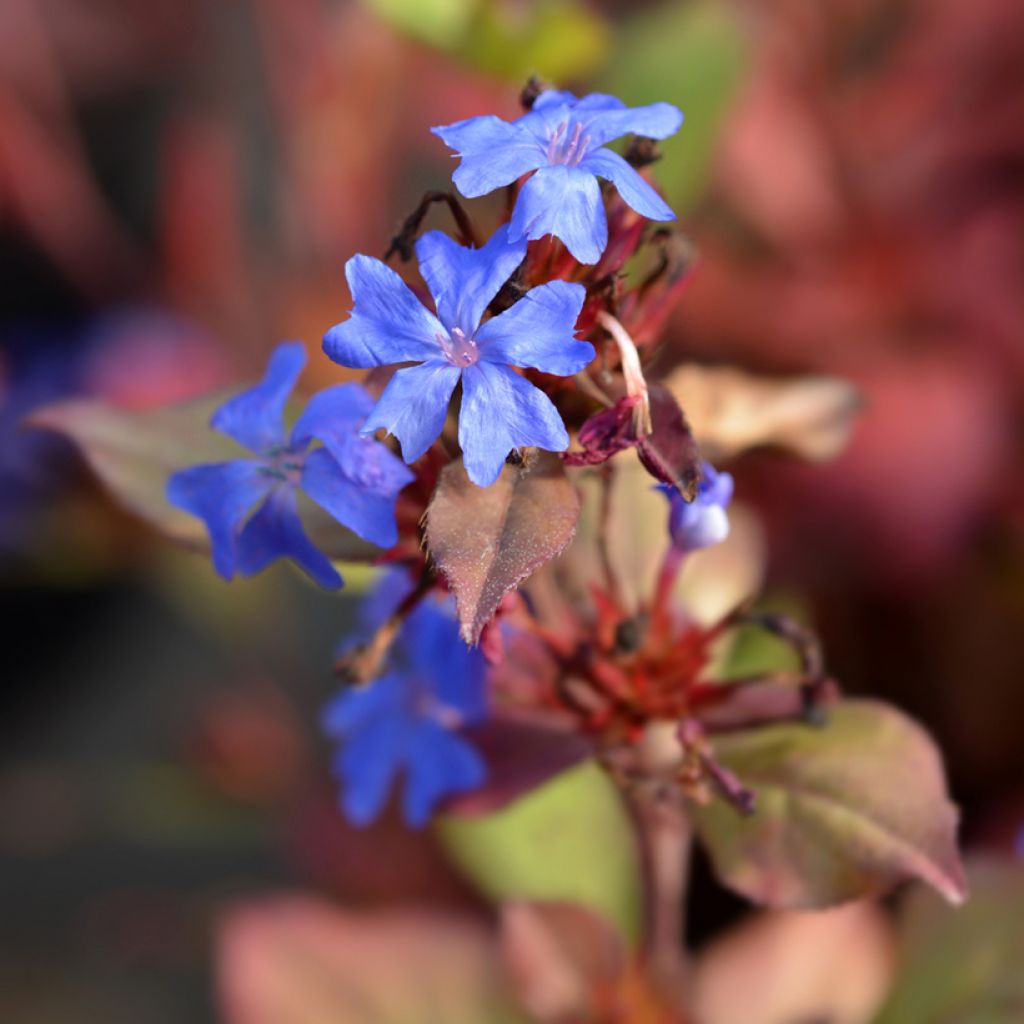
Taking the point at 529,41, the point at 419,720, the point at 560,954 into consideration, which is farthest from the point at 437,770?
the point at 529,41

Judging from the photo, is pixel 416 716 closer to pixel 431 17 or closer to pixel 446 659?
pixel 446 659

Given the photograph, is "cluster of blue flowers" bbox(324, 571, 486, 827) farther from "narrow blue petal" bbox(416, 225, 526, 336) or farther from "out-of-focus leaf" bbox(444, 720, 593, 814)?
"narrow blue petal" bbox(416, 225, 526, 336)

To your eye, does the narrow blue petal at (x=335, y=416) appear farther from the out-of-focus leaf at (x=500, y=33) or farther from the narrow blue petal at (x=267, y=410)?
the out-of-focus leaf at (x=500, y=33)

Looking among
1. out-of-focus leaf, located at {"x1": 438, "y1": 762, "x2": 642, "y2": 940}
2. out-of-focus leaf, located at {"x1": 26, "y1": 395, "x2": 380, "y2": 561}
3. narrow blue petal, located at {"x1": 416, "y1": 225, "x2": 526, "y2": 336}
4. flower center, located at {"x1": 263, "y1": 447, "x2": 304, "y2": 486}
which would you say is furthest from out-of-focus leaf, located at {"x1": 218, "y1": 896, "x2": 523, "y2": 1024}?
narrow blue petal, located at {"x1": 416, "y1": 225, "x2": 526, "y2": 336}

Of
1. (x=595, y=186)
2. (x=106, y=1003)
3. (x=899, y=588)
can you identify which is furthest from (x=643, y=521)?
(x=106, y=1003)

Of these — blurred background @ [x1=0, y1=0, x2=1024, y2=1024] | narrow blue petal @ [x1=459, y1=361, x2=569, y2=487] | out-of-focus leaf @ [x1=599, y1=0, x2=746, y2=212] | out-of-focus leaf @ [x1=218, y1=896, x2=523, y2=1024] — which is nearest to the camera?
narrow blue petal @ [x1=459, y1=361, x2=569, y2=487]

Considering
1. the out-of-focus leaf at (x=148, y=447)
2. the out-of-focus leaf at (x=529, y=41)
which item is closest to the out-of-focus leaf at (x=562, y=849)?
the out-of-focus leaf at (x=148, y=447)
